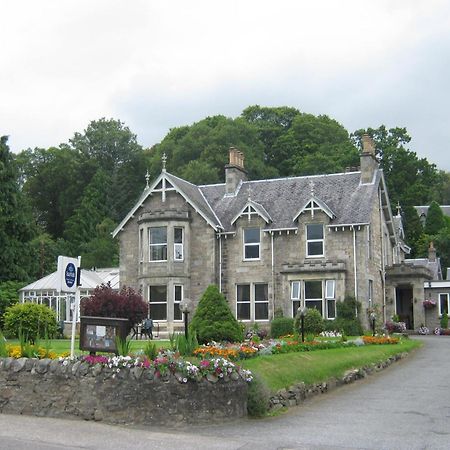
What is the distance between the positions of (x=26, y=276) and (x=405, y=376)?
36.9 meters

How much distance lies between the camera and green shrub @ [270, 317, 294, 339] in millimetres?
36062

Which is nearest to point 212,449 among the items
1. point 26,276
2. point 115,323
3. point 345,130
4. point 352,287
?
point 115,323

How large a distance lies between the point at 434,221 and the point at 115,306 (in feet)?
163

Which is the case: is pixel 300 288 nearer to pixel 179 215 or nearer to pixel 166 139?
pixel 179 215

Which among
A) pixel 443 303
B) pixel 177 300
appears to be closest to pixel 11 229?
pixel 177 300

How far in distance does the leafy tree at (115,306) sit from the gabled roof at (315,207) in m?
10.7

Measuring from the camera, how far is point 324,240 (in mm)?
39281

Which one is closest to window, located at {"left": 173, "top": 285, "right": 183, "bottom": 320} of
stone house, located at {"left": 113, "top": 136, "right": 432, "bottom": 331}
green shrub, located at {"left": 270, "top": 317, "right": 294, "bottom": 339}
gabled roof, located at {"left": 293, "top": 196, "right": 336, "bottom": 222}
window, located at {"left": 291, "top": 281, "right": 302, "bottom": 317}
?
stone house, located at {"left": 113, "top": 136, "right": 432, "bottom": 331}

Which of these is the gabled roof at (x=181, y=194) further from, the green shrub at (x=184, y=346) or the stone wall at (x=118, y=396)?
the stone wall at (x=118, y=396)

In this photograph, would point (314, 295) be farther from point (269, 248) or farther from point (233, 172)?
point (233, 172)

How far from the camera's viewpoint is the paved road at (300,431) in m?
11.7

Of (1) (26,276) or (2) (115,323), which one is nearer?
(2) (115,323)

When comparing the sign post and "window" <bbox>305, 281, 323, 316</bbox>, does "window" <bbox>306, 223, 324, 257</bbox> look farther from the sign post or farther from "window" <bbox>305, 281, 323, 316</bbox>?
the sign post

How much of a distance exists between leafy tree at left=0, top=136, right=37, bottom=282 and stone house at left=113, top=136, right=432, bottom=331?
12.4 m
